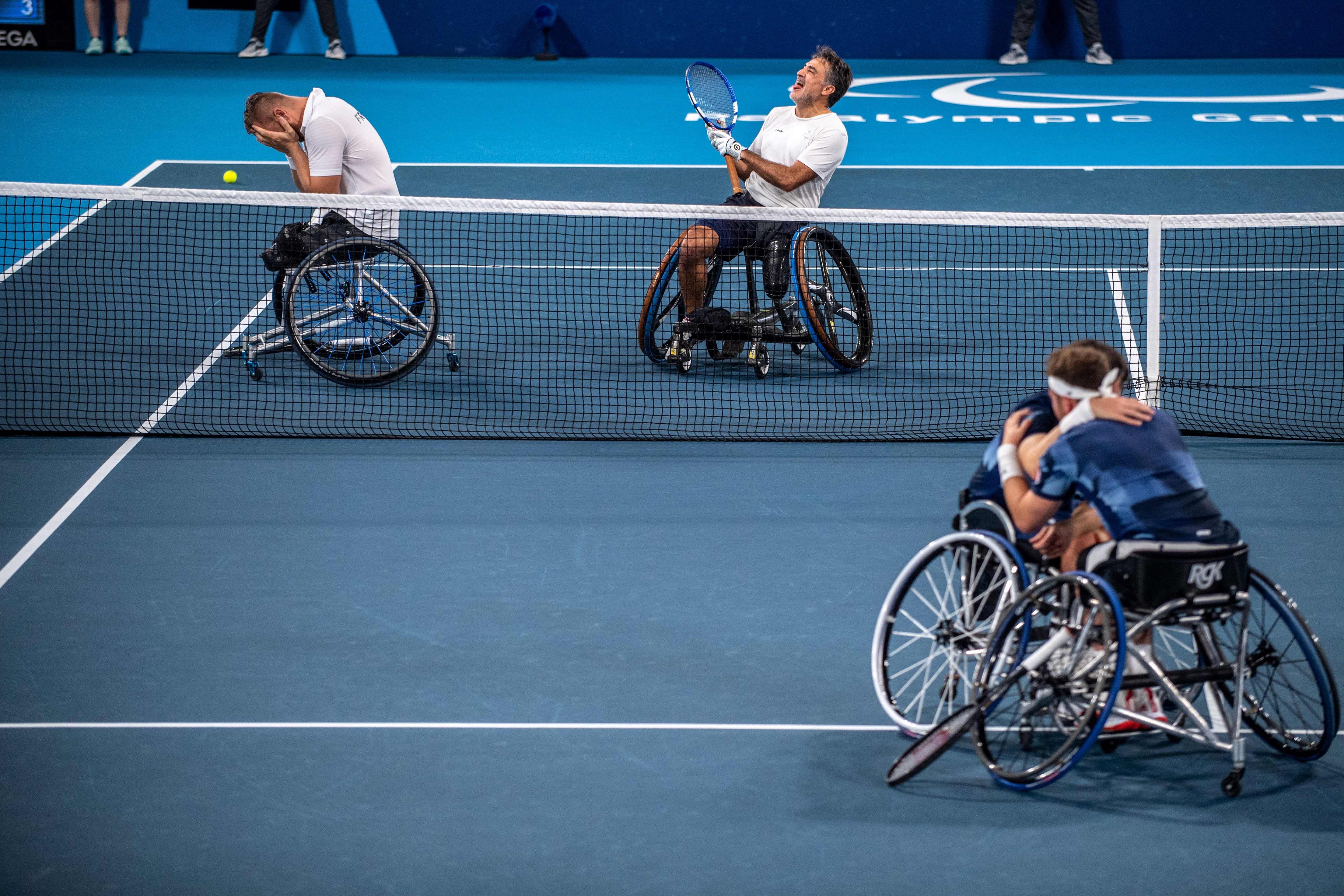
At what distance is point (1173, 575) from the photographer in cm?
434

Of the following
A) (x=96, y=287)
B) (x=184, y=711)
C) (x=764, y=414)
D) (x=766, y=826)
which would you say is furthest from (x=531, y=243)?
(x=766, y=826)

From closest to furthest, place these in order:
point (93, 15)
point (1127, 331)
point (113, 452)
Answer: point (113, 452), point (1127, 331), point (93, 15)

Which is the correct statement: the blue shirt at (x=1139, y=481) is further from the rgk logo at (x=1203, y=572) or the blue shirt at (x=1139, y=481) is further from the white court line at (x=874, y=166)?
the white court line at (x=874, y=166)

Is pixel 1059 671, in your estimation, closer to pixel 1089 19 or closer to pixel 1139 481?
pixel 1139 481

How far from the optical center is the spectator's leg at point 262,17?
61.5ft

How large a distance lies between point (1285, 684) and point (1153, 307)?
3.44m

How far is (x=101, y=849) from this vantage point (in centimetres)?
437

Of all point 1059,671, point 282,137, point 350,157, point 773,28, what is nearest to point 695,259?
point 350,157

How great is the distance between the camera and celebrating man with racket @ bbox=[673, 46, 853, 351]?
8.54 meters

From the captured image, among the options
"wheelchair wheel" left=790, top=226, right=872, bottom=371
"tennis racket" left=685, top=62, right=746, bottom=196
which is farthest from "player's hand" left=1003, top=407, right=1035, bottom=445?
"tennis racket" left=685, top=62, right=746, bottom=196

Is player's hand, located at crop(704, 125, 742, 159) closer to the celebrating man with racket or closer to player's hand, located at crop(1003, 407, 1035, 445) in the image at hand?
the celebrating man with racket

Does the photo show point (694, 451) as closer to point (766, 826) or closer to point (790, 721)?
point (790, 721)

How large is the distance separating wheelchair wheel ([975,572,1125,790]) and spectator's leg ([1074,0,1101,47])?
15460 millimetres

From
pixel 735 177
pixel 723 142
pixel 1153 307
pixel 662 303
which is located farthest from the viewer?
pixel 662 303
